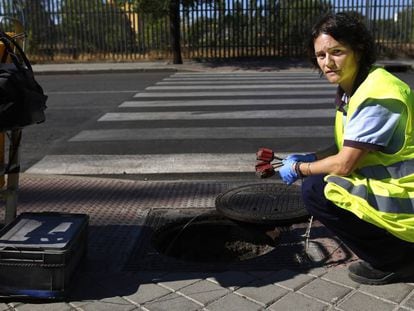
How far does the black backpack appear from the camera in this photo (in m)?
2.70

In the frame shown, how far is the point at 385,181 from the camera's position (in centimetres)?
282

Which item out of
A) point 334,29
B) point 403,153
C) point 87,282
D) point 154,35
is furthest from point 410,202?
point 154,35

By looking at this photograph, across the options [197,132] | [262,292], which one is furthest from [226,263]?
[197,132]

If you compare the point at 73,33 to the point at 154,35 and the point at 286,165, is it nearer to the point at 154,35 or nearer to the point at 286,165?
the point at 154,35

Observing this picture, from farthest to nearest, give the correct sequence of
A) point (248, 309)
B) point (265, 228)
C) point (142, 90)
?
point (142, 90)
point (265, 228)
point (248, 309)

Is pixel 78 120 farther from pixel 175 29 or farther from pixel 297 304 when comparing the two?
pixel 175 29

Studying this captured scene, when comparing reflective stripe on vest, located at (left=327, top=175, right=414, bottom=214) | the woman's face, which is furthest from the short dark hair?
reflective stripe on vest, located at (left=327, top=175, right=414, bottom=214)

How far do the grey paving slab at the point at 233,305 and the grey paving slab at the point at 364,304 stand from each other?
0.43 meters

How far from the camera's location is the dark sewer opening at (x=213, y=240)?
384cm

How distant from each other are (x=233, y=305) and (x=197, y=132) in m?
4.75

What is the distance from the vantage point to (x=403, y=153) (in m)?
2.79

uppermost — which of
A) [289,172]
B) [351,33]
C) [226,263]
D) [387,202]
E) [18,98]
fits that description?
[351,33]

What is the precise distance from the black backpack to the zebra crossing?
2.85 m

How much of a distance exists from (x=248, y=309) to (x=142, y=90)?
973 centimetres
